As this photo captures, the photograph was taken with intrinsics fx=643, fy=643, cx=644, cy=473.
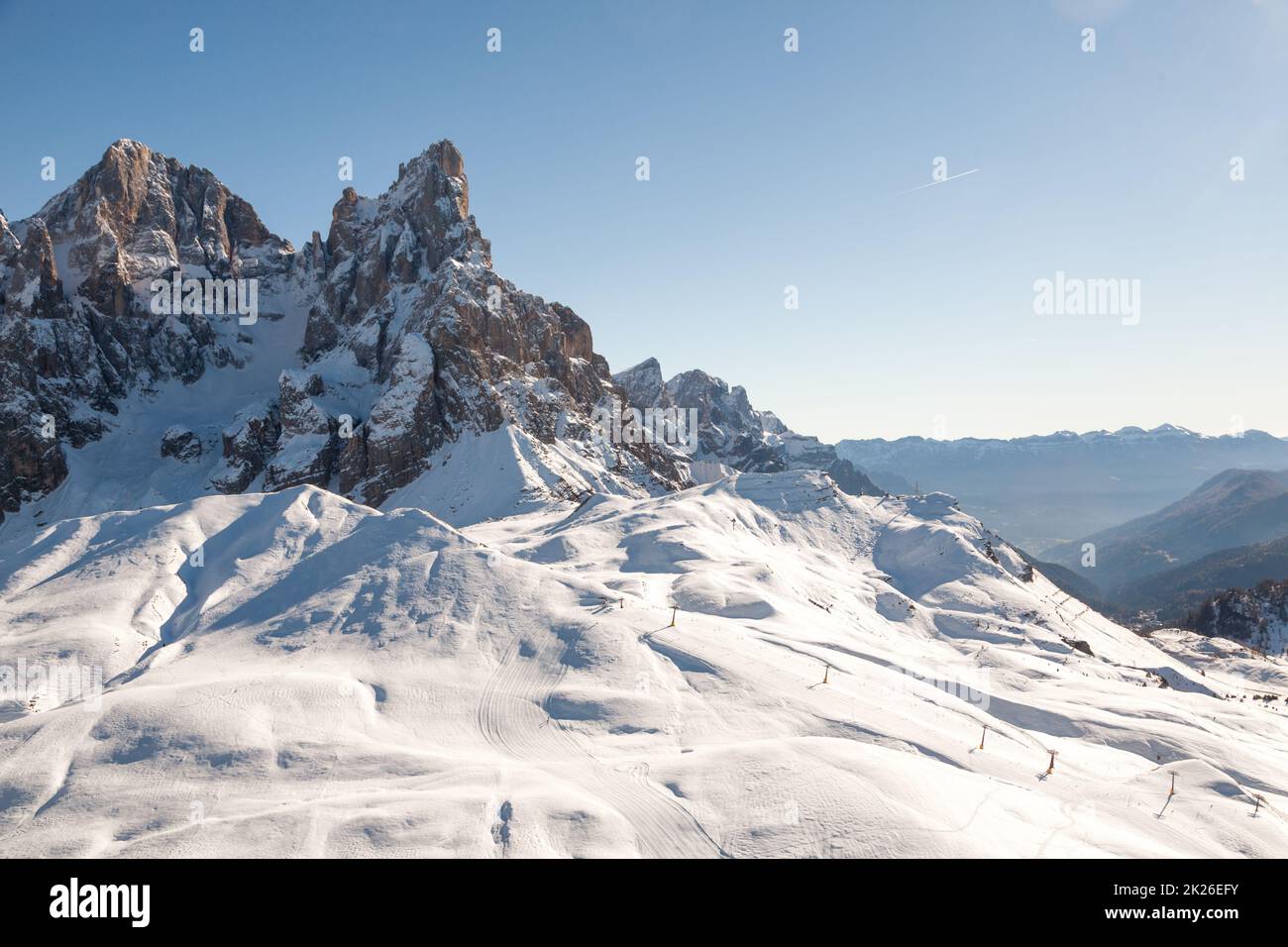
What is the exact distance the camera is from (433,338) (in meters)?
94.8

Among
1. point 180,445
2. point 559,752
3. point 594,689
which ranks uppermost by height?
point 180,445

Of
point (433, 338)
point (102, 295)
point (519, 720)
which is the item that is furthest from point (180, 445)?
point (519, 720)

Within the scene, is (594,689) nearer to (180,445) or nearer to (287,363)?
(180,445)

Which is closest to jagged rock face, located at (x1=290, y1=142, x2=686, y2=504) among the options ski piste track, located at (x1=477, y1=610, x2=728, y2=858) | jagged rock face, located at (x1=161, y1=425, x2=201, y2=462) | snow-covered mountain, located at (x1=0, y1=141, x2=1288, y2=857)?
snow-covered mountain, located at (x1=0, y1=141, x2=1288, y2=857)

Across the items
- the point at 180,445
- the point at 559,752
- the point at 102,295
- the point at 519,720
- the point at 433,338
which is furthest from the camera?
the point at 102,295

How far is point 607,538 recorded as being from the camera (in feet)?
167

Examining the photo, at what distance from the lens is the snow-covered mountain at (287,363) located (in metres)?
84.6

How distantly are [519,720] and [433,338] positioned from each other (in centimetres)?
8495

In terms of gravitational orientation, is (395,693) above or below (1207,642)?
above

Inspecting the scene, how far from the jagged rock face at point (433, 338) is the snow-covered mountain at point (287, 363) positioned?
0.34 metres

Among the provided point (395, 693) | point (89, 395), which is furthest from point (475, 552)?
point (89, 395)
